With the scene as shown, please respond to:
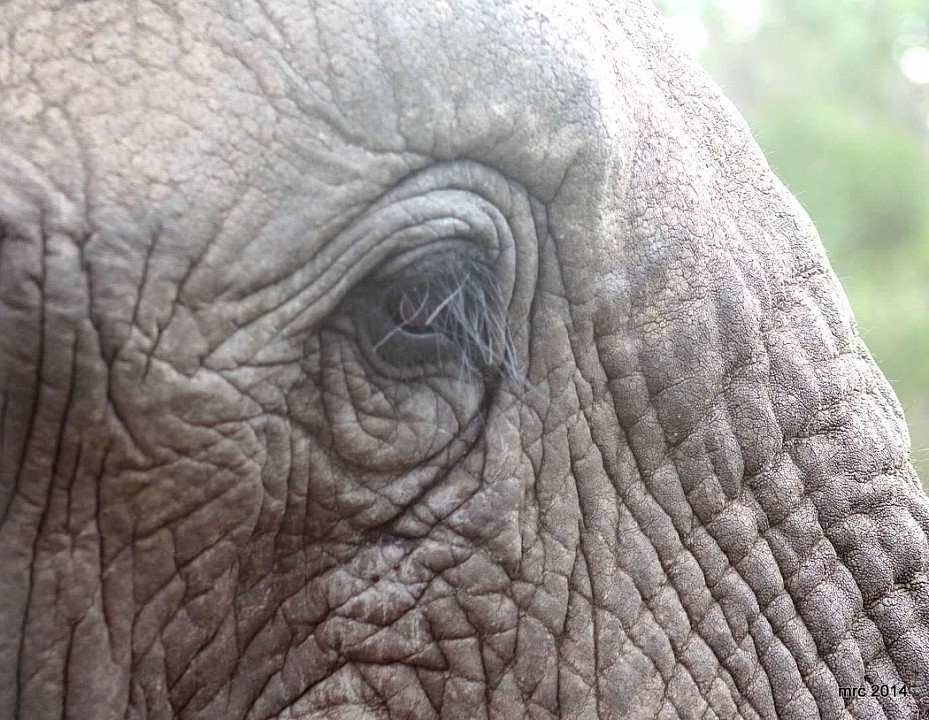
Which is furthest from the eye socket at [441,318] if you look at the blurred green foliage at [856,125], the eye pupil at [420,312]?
the blurred green foliage at [856,125]

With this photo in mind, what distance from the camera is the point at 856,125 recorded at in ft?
32.4

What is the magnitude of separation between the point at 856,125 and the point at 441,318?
884cm

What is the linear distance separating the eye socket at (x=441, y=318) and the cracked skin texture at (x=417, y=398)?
0.07 feet

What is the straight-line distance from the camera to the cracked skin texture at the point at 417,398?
63.7 inches

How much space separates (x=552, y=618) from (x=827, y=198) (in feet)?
25.9

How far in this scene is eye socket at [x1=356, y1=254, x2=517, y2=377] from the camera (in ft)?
5.89

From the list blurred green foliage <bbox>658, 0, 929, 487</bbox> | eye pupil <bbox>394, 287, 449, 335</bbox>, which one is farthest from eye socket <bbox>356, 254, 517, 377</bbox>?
blurred green foliage <bbox>658, 0, 929, 487</bbox>

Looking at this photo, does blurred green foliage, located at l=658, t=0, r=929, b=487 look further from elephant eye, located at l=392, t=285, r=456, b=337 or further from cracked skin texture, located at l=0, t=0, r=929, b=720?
elephant eye, located at l=392, t=285, r=456, b=337

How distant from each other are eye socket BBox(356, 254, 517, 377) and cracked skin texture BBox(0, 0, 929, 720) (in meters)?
0.02

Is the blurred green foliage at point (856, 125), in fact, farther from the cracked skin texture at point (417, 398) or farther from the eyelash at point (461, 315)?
the eyelash at point (461, 315)

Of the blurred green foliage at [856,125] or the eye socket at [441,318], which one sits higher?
the blurred green foliage at [856,125]

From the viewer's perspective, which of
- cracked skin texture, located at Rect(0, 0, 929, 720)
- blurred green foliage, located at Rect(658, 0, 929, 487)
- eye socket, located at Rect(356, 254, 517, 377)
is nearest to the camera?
cracked skin texture, located at Rect(0, 0, 929, 720)

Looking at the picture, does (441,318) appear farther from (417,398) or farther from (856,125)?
(856,125)

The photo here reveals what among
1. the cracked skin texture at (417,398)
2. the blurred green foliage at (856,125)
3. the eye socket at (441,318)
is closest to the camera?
the cracked skin texture at (417,398)
